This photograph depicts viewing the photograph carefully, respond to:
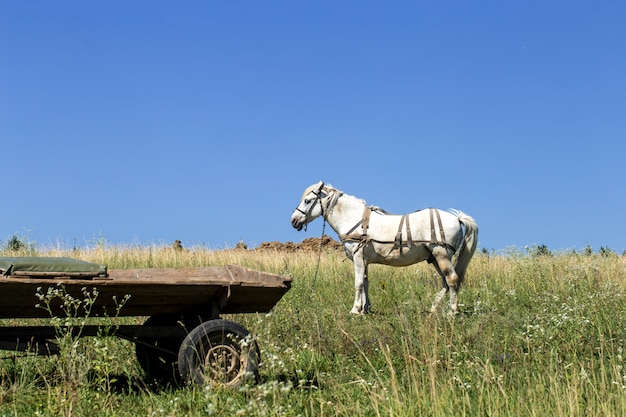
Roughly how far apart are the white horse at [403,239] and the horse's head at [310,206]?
438mm

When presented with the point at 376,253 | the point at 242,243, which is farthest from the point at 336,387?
the point at 242,243

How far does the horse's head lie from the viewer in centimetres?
1390

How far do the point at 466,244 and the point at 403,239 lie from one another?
3.83 feet

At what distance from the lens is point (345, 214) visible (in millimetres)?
13641

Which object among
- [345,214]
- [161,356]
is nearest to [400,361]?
[161,356]

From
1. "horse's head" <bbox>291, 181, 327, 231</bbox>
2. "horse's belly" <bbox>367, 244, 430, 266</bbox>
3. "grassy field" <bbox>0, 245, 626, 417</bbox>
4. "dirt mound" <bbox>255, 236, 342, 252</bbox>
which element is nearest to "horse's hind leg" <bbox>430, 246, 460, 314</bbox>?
"horse's belly" <bbox>367, 244, 430, 266</bbox>

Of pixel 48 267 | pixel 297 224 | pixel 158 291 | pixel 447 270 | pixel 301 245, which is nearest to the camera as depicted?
pixel 48 267

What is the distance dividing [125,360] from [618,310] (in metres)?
6.63

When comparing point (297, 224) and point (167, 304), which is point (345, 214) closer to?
point (297, 224)

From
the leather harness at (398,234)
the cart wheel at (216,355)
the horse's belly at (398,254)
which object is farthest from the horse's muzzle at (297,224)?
the cart wheel at (216,355)

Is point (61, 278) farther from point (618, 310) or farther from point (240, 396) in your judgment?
point (618, 310)

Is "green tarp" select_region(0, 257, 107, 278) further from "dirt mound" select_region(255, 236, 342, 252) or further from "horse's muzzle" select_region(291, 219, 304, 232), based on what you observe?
"dirt mound" select_region(255, 236, 342, 252)

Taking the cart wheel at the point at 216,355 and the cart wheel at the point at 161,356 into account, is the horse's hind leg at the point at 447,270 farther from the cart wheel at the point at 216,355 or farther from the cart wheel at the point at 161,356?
the cart wheel at the point at 216,355

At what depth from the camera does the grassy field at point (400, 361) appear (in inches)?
216
